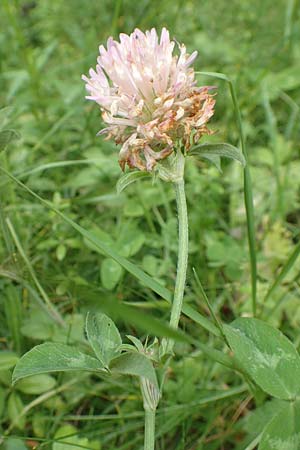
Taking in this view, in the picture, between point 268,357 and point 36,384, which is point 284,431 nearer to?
point 268,357

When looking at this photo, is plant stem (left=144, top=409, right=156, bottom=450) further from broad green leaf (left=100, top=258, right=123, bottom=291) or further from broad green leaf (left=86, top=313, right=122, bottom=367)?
broad green leaf (left=100, top=258, right=123, bottom=291)

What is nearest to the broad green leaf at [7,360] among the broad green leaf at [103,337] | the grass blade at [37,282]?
the grass blade at [37,282]

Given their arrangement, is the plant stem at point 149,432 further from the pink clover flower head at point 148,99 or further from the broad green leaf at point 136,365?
the pink clover flower head at point 148,99

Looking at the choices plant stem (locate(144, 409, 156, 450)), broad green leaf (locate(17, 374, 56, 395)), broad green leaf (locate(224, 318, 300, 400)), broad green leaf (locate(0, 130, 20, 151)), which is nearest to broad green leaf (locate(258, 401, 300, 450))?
broad green leaf (locate(224, 318, 300, 400))

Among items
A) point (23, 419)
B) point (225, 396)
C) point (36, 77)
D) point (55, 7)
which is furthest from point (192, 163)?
point (55, 7)

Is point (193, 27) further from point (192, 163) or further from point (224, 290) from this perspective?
point (224, 290)
